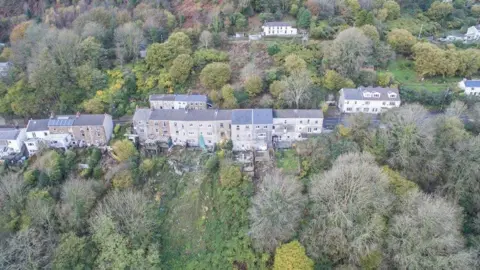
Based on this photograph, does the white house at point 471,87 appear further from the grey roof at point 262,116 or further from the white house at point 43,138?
the white house at point 43,138

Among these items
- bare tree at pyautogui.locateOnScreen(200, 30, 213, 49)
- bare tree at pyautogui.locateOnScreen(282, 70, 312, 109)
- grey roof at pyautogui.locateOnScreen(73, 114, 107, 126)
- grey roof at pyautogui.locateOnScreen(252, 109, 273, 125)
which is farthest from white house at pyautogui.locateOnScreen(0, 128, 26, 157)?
bare tree at pyautogui.locateOnScreen(282, 70, 312, 109)

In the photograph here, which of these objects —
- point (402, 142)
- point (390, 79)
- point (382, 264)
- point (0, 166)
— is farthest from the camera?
point (390, 79)

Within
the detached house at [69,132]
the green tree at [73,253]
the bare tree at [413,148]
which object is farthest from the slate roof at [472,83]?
the green tree at [73,253]

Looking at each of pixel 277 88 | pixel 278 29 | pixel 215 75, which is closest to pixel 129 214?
pixel 215 75

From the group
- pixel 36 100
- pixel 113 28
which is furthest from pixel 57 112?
pixel 113 28

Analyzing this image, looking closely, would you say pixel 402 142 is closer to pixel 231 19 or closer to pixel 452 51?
pixel 452 51

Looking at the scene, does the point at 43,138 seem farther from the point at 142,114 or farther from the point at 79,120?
the point at 142,114
